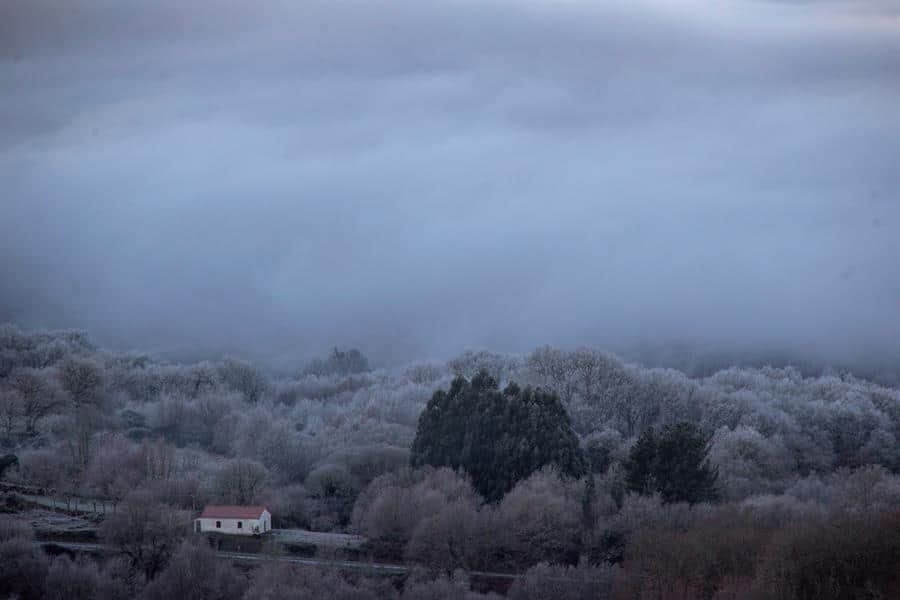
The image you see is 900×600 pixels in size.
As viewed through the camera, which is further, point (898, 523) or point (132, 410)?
point (132, 410)

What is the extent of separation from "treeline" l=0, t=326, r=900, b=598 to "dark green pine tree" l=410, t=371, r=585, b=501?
0.11 m

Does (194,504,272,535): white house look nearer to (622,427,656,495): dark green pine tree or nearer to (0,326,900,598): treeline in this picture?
(0,326,900,598): treeline

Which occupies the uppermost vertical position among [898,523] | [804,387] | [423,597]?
[804,387]

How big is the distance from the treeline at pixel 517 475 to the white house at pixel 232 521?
3.06 feet

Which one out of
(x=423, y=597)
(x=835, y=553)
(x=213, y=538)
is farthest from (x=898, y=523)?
(x=213, y=538)

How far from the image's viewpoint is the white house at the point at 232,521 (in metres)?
55.0

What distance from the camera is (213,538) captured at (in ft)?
177

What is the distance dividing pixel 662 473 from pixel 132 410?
1738 inches

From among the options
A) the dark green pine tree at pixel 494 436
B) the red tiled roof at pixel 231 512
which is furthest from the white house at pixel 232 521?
the dark green pine tree at pixel 494 436

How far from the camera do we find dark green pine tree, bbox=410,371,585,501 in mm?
60031

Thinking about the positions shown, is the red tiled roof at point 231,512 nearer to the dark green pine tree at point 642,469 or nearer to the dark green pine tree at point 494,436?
the dark green pine tree at point 494,436

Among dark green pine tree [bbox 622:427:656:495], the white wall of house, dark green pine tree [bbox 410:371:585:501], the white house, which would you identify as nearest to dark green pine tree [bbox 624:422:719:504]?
dark green pine tree [bbox 622:427:656:495]

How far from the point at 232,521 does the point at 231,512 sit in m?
0.53

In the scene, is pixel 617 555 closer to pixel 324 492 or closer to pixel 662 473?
pixel 662 473
